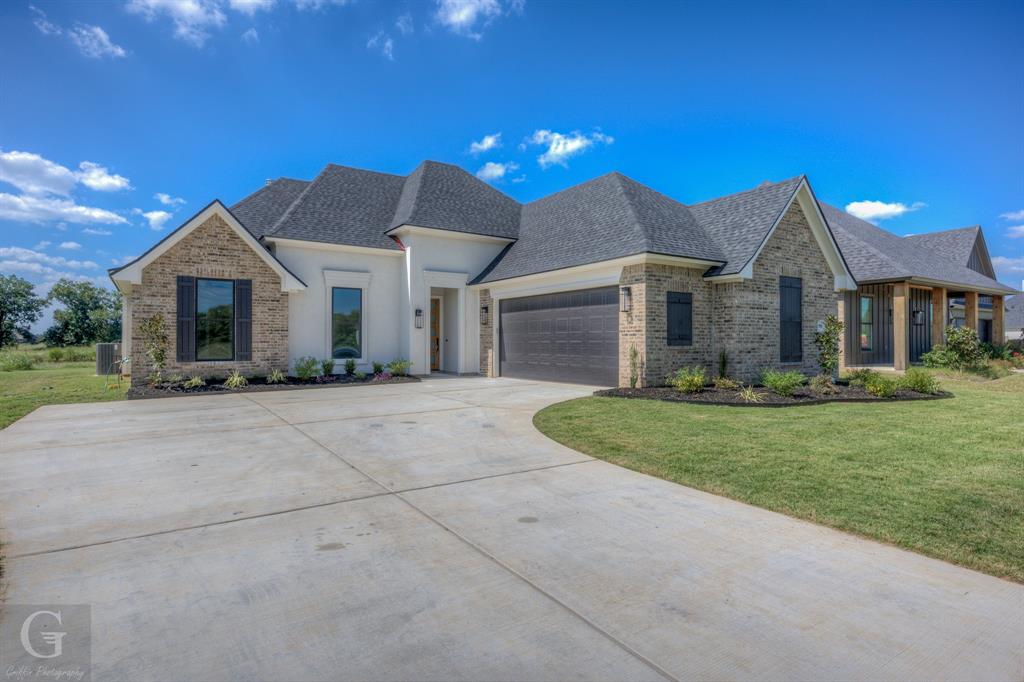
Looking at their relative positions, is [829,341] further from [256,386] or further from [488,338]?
[256,386]

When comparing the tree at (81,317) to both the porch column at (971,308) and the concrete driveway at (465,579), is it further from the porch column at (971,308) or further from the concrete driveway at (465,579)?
the porch column at (971,308)

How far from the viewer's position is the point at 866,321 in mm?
21047

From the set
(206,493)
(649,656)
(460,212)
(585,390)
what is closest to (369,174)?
(460,212)

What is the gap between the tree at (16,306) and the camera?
51.0 meters

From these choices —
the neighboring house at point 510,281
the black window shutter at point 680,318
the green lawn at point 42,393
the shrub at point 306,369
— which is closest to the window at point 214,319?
the neighboring house at point 510,281

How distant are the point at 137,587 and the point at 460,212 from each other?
56.7ft

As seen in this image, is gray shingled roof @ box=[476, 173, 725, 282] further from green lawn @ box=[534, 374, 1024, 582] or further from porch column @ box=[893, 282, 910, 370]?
porch column @ box=[893, 282, 910, 370]

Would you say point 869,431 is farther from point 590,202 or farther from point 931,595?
point 590,202

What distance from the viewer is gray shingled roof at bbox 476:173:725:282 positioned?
1370cm

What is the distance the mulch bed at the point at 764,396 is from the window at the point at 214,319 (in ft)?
35.2

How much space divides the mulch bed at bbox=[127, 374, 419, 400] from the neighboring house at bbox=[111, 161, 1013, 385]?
78 cm

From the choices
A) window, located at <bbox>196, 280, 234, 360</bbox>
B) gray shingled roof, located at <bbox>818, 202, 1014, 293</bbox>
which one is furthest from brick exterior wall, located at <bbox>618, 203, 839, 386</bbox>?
window, located at <bbox>196, 280, 234, 360</bbox>

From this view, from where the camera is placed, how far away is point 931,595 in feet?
10.2

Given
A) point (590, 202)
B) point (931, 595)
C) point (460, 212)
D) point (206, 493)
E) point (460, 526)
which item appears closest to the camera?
point (931, 595)
